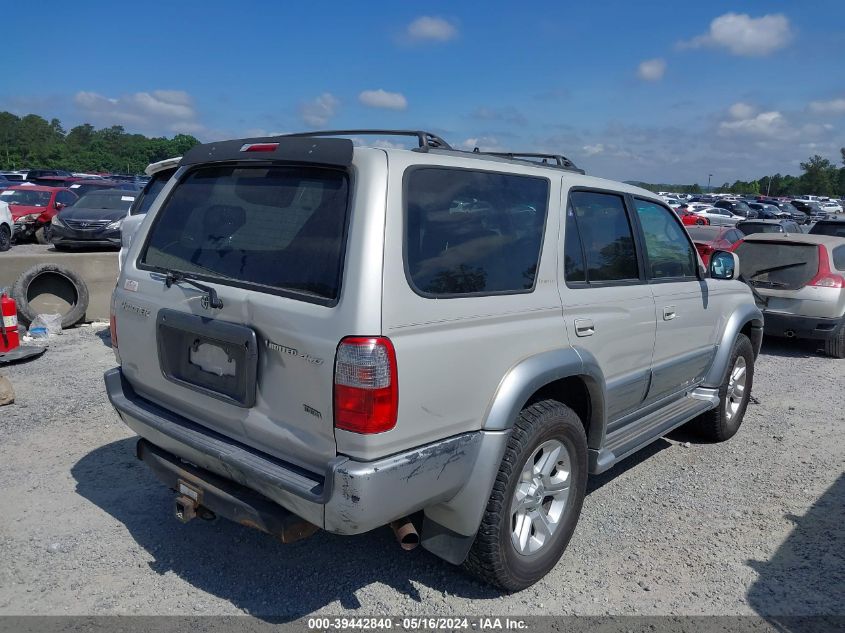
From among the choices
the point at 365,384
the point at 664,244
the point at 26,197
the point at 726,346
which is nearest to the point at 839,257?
the point at 726,346

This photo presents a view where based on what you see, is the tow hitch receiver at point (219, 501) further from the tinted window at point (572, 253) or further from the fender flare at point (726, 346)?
the fender flare at point (726, 346)

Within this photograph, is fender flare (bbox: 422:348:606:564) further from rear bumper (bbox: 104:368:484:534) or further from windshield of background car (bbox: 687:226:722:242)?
windshield of background car (bbox: 687:226:722:242)

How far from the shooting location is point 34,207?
62.8ft

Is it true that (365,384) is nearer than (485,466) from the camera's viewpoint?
Yes

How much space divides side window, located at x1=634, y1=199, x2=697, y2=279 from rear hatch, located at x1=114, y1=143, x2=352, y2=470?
7.79 feet

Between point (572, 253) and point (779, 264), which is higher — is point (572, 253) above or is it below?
above

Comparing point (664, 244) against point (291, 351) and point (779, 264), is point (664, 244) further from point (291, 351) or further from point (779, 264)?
point (779, 264)

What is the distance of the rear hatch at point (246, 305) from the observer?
102 inches

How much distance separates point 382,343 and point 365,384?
16 centimetres

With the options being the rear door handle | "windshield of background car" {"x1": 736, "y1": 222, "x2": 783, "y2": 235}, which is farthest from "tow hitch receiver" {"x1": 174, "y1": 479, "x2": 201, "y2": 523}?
"windshield of background car" {"x1": 736, "y1": 222, "x2": 783, "y2": 235}

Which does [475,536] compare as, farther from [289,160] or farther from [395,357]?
[289,160]

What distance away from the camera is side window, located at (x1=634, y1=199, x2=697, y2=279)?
4.27 metres

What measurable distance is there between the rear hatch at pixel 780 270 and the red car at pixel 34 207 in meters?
17.5

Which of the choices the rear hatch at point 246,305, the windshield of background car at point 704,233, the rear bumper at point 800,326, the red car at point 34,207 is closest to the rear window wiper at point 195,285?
the rear hatch at point 246,305
